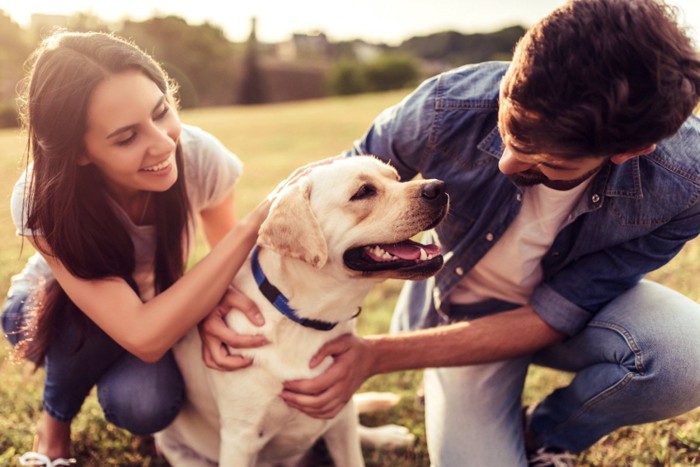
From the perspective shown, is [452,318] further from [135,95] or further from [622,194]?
[135,95]

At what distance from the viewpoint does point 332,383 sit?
89.0 inches

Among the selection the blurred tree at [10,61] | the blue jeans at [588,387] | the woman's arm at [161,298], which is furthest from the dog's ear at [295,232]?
the blurred tree at [10,61]

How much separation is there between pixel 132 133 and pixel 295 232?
741 millimetres

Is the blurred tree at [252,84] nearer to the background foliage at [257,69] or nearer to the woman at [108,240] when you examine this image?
the background foliage at [257,69]

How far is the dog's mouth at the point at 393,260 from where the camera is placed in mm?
2166

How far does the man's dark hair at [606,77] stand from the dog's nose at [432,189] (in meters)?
0.40

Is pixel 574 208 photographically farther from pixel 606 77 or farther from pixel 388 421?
pixel 388 421

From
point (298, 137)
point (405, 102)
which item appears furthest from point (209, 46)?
point (405, 102)

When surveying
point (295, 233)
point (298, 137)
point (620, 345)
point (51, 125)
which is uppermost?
point (51, 125)

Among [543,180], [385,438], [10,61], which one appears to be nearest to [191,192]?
[385,438]

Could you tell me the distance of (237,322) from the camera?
227cm

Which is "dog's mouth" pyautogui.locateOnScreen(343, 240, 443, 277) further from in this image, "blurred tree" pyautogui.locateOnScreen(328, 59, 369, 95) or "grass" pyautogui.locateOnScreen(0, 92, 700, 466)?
"blurred tree" pyautogui.locateOnScreen(328, 59, 369, 95)

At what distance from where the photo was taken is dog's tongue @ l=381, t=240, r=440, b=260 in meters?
2.22

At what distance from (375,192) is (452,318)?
3.19ft
